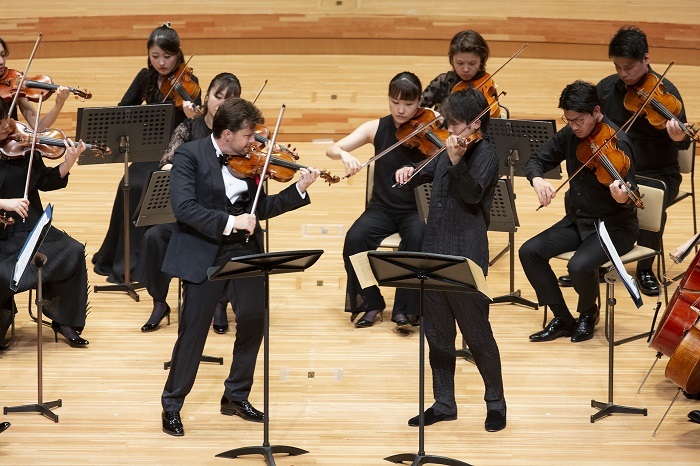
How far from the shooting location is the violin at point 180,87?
5.13 meters

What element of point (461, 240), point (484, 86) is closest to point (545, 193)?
point (461, 240)

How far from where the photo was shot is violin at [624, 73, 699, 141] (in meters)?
4.85

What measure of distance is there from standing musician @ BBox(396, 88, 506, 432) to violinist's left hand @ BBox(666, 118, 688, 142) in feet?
4.72

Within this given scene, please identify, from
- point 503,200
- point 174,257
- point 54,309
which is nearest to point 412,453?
point 174,257

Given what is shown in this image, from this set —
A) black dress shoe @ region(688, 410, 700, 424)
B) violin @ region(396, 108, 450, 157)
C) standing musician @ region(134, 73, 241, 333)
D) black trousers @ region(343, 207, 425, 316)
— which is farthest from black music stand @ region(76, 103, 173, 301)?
black dress shoe @ region(688, 410, 700, 424)

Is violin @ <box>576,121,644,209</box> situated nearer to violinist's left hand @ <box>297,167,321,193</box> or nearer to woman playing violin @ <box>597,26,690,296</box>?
woman playing violin @ <box>597,26,690,296</box>

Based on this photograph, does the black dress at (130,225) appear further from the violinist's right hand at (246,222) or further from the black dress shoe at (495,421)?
the black dress shoe at (495,421)

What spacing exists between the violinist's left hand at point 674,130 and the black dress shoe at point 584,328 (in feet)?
2.96

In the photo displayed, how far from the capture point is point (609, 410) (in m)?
3.88

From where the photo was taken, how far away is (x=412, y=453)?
3.56 metres

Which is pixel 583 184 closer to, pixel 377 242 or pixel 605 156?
pixel 605 156

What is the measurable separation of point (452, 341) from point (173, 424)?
1.06 metres

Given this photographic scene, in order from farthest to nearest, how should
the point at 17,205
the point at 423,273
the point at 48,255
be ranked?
the point at 48,255 < the point at 17,205 < the point at 423,273

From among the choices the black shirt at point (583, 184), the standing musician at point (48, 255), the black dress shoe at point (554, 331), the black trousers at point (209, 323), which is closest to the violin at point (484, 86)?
the black shirt at point (583, 184)
